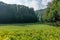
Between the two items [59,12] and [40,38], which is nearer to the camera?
[40,38]

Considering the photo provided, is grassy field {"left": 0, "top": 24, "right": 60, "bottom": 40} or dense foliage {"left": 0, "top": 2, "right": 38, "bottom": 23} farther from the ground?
dense foliage {"left": 0, "top": 2, "right": 38, "bottom": 23}

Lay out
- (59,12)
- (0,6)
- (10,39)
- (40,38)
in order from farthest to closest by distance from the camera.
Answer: (0,6)
(59,12)
(40,38)
(10,39)

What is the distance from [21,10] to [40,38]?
76.9m

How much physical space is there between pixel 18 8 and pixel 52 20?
150 ft

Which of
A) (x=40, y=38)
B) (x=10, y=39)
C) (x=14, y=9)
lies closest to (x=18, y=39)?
(x=10, y=39)

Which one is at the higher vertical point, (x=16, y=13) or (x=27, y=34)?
(x=16, y=13)

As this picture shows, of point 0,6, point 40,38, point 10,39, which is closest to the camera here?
point 10,39

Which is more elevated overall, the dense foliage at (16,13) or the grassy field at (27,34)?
the dense foliage at (16,13)

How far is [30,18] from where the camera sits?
261 ft

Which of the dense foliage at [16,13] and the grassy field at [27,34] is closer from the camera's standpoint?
the grassy field at [27,34]

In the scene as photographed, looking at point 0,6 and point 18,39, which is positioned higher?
point 0,6

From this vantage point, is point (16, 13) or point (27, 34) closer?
point (27, 34)

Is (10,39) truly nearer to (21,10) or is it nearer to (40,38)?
(40,38)

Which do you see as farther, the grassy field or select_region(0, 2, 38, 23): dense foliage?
select_region(0, 2, 38, 23): dense foliage
